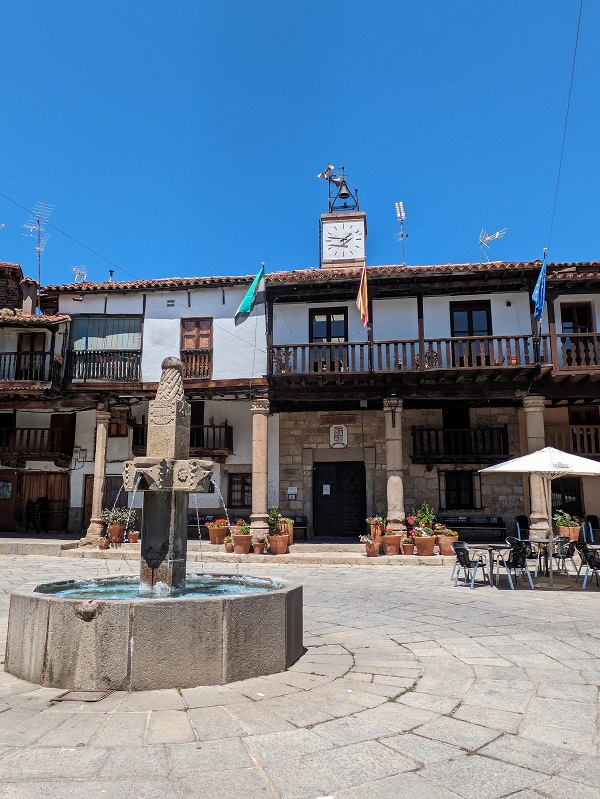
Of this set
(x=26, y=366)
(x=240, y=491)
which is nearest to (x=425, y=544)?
(x=240, y=491)

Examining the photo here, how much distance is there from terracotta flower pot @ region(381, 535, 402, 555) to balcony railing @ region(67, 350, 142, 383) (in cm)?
817

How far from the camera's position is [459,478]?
54.5ft

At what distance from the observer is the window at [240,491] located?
1738cm

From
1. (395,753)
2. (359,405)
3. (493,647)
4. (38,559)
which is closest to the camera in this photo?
(395,753)

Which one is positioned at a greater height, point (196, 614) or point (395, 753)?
point (196, 614)

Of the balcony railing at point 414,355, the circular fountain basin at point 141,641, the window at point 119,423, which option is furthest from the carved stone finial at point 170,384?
the window at point 119,423

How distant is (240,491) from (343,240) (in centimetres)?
928

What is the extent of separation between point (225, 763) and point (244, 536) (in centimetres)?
1122

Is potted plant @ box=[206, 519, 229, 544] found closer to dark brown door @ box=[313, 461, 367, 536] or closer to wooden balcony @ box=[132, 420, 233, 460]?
wooden balcony @ box=[132, 420, 233, 460]

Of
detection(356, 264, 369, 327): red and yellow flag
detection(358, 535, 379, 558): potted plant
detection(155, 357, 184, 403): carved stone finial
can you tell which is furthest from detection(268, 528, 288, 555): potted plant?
detection(155, 357, 184, 403): carved stone finial

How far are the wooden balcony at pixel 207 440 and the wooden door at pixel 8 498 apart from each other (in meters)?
4.54

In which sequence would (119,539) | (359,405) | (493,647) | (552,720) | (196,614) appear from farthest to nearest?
(359,405) < (119,539) < (493,647) < (196,614) < (552,720)

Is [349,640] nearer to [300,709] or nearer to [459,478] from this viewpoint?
[300,709]

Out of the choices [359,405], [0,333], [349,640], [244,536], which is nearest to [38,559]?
[244,536]
